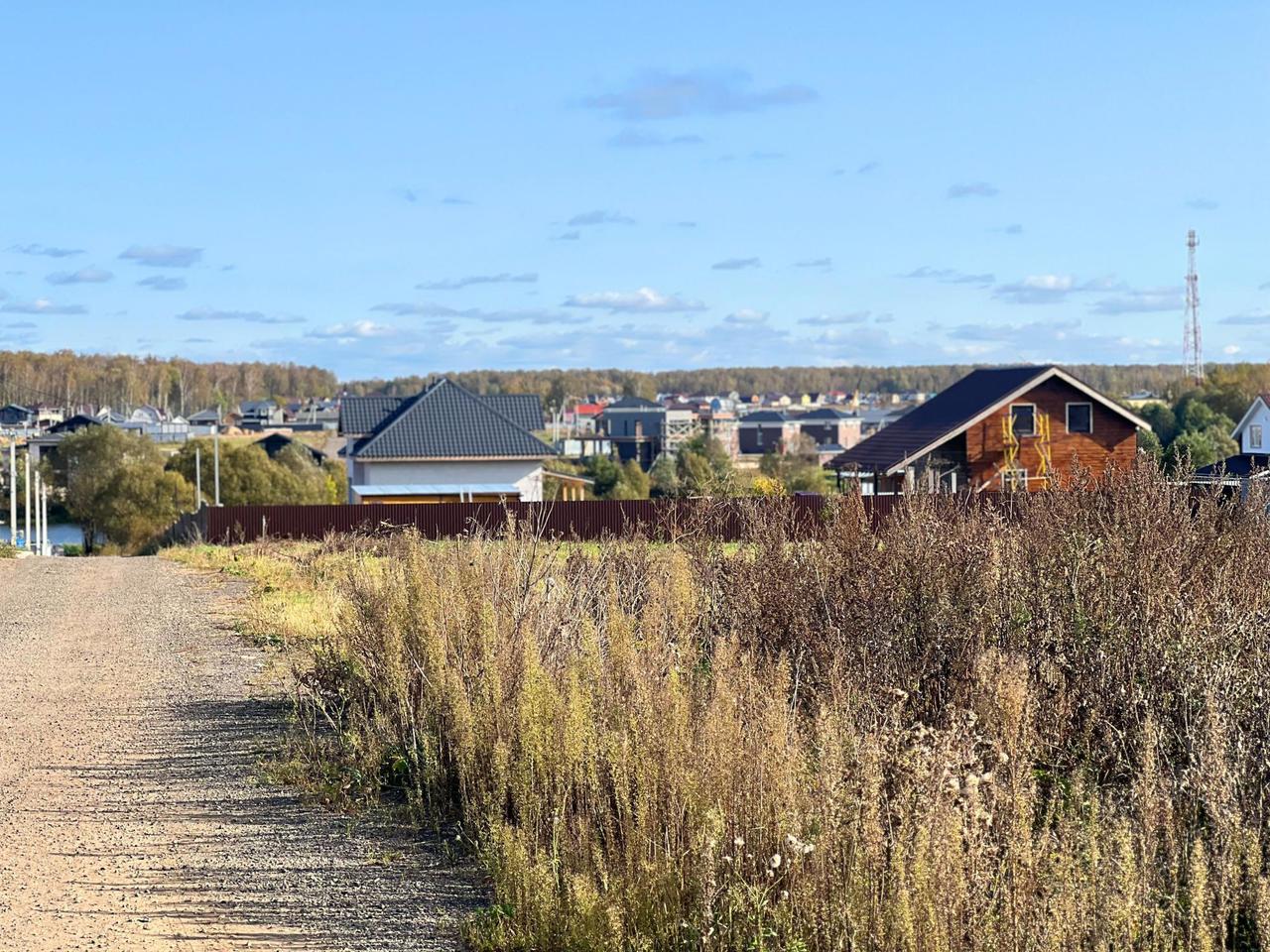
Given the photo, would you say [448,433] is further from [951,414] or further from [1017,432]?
[1017,432]

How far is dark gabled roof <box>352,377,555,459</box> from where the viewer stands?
146 feet

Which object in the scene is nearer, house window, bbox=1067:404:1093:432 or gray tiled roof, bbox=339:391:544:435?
house window, bbox=1067:404:1093:432

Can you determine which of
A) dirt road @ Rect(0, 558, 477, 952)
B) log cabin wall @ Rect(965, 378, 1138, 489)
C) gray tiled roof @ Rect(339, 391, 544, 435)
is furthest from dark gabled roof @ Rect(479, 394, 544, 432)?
dirt road @ Rect(0, 558, 477, 952)

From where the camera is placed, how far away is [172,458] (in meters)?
56.9

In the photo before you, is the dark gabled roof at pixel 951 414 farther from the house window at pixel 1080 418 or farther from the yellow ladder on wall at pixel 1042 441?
the yellow ladder on wall at pixel 1042 441

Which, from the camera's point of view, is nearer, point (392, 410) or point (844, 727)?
point (844, 727)

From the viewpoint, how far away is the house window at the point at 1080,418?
40.6m

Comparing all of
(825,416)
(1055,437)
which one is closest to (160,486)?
(1055,437)

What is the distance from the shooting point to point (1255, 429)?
163 feet

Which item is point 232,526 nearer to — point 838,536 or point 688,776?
point 838,536

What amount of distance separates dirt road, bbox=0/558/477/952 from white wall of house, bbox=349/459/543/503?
3338 cm

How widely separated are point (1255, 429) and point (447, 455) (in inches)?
1111

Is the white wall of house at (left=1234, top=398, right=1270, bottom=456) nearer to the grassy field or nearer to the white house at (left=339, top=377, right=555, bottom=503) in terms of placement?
the white house at (left=339, top=377, right=555, bottom=503)

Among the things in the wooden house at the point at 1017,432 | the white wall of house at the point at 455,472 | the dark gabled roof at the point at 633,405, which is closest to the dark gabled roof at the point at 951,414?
the wooden house at the point at 1017,432
